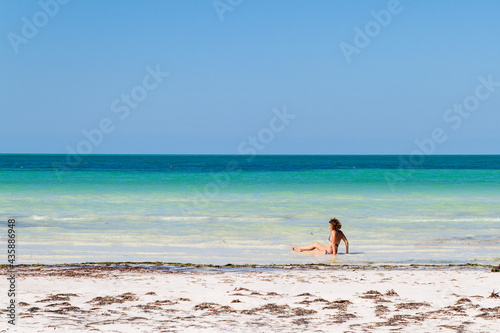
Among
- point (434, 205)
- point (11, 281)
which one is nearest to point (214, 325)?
point (11, 281)

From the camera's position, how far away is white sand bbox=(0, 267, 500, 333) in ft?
19.0

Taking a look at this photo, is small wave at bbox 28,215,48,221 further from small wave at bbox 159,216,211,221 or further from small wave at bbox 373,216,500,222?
small wave at bbox 373,216,500,222

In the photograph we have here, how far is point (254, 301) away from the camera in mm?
7023

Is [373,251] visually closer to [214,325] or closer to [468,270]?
[468,270]

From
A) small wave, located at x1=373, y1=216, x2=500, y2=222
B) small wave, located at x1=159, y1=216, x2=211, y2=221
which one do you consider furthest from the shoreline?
small wave, located at x1=373, y1=216, x2=500, y2=222

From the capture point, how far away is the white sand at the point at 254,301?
579 centimetres

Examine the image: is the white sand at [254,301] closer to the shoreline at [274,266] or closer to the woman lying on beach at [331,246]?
the shoreline at [274,266]

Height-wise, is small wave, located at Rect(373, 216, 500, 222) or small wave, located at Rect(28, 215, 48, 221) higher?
small wave, located at Rect(28, 215, 48, 221)

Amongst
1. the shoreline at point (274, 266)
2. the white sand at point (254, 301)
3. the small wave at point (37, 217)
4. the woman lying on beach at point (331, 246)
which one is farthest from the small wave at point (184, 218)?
the white sand at point (254, 301)

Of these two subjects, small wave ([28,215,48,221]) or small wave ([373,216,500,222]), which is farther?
small wave ([373,216,500,222])

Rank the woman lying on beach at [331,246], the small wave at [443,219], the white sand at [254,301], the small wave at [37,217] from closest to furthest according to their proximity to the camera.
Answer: the white sand at [254,301]
the woman lying on beach at [331,246]
the small wave at [37,217]
the small wave at [443,219]

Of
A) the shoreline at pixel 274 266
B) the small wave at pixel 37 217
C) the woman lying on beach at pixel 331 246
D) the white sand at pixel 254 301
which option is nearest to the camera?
the white sand at pixel 254 301

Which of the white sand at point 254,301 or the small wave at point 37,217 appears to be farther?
the small wave at point 37,217

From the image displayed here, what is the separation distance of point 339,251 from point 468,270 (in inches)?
134
